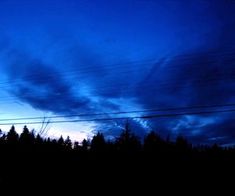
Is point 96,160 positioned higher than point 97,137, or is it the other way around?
point 97,137

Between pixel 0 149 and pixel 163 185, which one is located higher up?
pixel 0 149

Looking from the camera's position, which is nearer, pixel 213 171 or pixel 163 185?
pixel 163 185

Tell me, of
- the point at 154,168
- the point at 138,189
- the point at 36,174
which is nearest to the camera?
the point at 138,189

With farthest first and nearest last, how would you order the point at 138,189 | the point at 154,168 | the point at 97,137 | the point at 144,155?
1. the point at 97,137
2. the point at 144,155
3. the point at 154,168
4. the point at 138,189

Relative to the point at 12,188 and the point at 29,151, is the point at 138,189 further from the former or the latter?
the point at 29,151

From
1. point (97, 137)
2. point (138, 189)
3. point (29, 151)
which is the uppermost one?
point (97, 137)

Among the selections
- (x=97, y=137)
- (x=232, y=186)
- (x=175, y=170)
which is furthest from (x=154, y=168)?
(x=97, y=137)

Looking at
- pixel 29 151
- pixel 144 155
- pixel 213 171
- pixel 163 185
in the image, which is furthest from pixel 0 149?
pixel 213 171

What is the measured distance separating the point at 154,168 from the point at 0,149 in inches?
722

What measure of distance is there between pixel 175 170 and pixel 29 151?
1728 centimetres

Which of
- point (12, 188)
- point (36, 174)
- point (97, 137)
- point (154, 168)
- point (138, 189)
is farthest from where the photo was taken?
point (97, 137)

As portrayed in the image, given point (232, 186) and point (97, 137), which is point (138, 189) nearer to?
point (232, 186)

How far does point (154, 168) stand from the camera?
107 ft

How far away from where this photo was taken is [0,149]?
3388 centimetres
